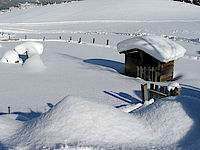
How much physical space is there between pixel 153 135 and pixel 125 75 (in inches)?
373

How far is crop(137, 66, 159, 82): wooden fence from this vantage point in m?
11.7

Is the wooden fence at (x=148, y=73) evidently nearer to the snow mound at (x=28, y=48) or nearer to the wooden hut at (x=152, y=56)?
the wooden hut at (x=152, y=56)

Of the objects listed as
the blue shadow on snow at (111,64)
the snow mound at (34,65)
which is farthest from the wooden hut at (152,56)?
the snow mound at (34,65)

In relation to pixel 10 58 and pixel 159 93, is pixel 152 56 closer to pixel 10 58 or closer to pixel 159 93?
pixel 159 93

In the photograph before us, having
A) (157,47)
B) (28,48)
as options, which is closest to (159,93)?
(157,47)

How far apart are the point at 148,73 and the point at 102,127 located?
28.0ft

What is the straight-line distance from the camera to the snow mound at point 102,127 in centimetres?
355

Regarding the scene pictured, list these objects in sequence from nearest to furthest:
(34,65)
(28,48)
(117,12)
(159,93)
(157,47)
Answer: (159,93), (157,47), (34,65), (28,48), (117,12)

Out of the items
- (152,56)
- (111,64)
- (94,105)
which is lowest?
(111,64)

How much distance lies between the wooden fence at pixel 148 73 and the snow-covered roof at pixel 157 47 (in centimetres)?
83

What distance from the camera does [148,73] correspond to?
11.9 metres

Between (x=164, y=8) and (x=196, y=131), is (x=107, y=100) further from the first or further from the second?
(x=164, y=8)

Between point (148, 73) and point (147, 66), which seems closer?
point (148, 73)

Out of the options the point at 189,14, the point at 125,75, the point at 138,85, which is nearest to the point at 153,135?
the point at 138,85
